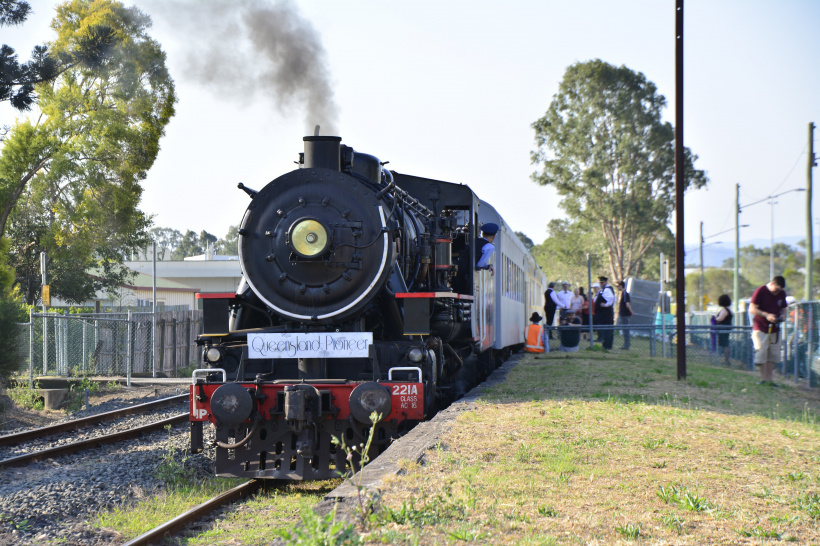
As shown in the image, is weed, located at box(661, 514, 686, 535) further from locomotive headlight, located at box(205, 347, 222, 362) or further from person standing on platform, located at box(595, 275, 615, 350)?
person standing on platform, located at box(595, 275, 615, 350)

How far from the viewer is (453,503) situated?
3820mm

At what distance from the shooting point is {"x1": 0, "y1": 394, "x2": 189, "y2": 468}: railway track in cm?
705

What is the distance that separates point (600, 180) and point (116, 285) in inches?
882

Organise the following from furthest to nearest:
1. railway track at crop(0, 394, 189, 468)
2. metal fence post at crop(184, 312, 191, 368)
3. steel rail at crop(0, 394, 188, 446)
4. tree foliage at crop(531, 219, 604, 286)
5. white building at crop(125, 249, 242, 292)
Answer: tree foliage at crop(531, 219, 604, 286)
white building at crop(125, 249, 242, 292)
metal fence post at crop(184, 312, 191, 368)
steel rail at crop(0, 394, 188, 446)
railway track at crop(0, 394, 189, 468)

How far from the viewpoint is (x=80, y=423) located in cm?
931

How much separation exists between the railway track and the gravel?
0.08 meters

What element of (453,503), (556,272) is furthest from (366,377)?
(556,272)

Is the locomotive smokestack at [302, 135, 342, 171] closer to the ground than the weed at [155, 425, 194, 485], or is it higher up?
higher up

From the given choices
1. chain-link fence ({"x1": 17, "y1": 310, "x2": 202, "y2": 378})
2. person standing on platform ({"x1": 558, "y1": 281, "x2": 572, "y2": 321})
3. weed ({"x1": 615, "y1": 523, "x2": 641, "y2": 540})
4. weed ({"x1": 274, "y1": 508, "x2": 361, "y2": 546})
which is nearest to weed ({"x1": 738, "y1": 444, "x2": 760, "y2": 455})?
weed ({"x1": 615, "y1": 523, "x2": 641, "y2": 540})

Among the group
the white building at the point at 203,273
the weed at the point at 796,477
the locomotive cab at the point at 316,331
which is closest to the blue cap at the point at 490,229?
the locomotive cab at the point at 316,331

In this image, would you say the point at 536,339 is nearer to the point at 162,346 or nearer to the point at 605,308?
the point at 605,308

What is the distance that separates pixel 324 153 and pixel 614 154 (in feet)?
101

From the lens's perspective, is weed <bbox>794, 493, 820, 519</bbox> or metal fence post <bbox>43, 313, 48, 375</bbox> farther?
metal fence post <bbox>43, 313, 48, 375</bbox>

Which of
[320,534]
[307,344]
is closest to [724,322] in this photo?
[307,344]
